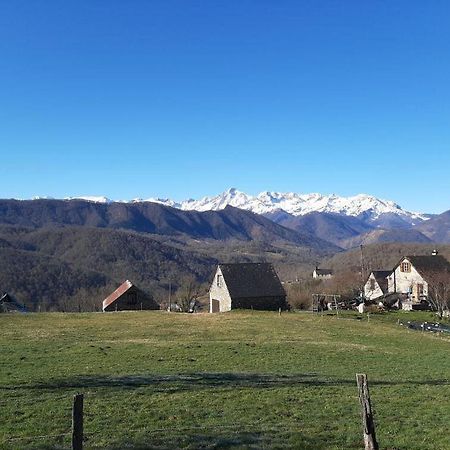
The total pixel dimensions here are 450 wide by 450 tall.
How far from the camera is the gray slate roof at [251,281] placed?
7925 cm

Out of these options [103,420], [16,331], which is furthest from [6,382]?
[16,331]

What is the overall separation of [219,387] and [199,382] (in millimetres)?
1580

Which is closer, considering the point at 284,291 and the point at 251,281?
the point at 284,291

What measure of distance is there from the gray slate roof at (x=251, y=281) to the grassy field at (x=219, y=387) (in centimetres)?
2745

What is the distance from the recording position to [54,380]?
88.5ft

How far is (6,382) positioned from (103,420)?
373 inches

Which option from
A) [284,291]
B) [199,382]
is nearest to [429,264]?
[284,291]

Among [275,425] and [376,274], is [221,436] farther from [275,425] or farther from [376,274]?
[376,274]

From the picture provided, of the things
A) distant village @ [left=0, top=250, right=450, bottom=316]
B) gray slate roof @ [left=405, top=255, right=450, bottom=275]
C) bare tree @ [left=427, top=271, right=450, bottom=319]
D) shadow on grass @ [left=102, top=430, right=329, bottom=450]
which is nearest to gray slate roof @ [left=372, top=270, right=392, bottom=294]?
distant village @ [left=0, top=250, right=450, bottom=316]

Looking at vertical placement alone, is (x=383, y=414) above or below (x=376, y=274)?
below

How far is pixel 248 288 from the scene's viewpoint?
7981 cm

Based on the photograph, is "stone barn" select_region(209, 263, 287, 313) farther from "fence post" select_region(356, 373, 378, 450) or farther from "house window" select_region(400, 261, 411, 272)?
"fence post" select_region(356, 373, 378, 450)

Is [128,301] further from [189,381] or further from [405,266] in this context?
[189,381]

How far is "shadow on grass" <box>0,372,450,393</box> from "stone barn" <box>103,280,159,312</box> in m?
66.6
